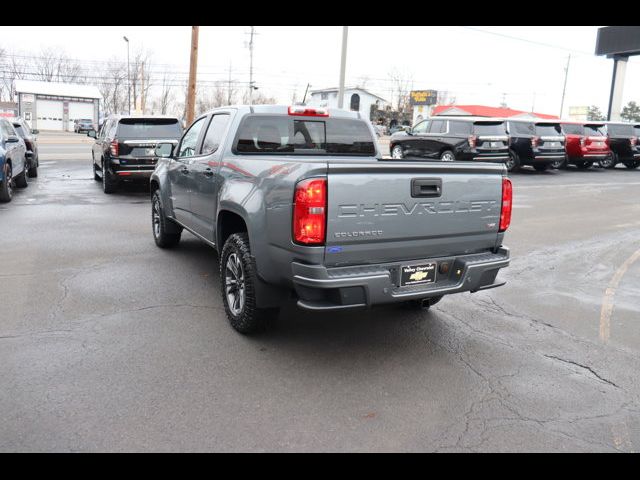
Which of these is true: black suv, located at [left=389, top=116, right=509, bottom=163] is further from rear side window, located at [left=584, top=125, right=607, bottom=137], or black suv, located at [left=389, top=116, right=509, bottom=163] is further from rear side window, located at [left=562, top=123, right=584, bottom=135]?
rear side window, located at [left=584, top=125, right=607, bottom=137]

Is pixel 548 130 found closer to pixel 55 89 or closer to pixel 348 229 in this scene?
pixel 348 229

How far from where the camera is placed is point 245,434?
3.23m

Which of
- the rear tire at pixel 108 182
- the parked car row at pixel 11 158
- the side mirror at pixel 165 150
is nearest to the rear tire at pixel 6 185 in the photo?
the parked car row at pixel 11 158

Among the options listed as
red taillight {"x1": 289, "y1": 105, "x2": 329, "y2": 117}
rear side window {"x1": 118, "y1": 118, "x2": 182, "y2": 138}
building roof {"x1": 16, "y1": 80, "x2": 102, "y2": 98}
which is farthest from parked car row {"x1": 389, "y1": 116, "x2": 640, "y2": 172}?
building roof {"x1": 16, "y1": 80, "x2": 102, "y2": 98}

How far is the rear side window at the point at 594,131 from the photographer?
2173 cm

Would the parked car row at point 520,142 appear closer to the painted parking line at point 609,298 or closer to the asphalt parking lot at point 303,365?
the painted parking line at point 609,298

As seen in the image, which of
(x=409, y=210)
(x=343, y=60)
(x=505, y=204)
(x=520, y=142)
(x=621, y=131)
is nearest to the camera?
(x=409, y=210)

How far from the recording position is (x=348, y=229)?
388cm

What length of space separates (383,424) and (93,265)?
4720 mm

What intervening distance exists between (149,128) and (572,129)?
16.5 m

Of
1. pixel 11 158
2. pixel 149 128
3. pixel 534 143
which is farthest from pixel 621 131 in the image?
pixel 11 158

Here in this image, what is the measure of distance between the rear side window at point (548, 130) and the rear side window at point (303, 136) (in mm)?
15569
